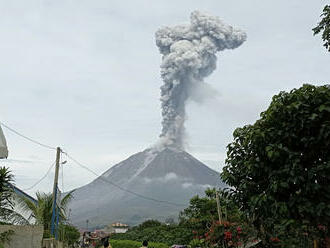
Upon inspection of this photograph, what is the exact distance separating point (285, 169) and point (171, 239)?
2085 centimetres

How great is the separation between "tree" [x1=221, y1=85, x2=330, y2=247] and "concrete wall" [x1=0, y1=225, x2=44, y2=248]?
272 inches

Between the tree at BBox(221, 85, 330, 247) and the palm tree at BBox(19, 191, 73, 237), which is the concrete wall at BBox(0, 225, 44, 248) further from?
the tree at BBox(221, 85, 330, 247)

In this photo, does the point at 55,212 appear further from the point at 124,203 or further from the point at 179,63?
the point at 124,203

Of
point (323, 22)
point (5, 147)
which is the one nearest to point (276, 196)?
point (323, 22)

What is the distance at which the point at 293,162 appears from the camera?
5441 millimetres

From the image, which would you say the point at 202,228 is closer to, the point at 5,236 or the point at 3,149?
the point at 5,236

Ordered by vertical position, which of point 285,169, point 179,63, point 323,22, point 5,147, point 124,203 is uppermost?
point 179,63

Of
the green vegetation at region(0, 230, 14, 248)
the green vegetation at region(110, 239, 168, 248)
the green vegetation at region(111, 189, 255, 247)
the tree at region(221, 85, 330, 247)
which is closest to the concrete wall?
the green vegetation at region(0, 230, 14, 248)

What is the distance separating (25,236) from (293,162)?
8.12 metres

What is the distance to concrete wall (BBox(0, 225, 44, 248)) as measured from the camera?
34.8 ft

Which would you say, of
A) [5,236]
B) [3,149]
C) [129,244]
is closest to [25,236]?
[5,236]

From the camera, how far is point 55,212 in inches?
559

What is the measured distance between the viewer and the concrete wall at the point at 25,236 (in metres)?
10.6

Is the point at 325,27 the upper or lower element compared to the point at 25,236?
upper
